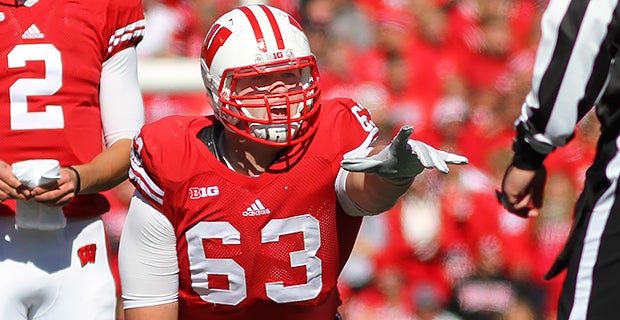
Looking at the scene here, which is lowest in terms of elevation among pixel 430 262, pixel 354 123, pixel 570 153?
pixel 430 262

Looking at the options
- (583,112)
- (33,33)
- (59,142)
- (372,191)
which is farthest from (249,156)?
(583,112)

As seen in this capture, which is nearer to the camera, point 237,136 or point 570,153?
point 237,136

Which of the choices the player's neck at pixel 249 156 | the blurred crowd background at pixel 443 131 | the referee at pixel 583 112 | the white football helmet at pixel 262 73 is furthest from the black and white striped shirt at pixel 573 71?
the blurred crowd background at pixel 443 131

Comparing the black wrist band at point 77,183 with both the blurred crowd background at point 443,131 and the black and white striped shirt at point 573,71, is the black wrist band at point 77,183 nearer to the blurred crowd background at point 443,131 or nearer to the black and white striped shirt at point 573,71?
the black and white striped shirt at point 573,71

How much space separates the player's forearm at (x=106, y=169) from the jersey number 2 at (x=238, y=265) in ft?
1.05

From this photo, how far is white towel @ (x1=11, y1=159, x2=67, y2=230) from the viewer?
8.68 ft

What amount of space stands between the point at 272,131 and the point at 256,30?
0.26 meters

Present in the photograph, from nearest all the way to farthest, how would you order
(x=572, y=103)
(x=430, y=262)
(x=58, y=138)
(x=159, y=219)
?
(x=572, y=103)
(x=159, y=219)
(x=58, y=138)
(x=430, y=262)

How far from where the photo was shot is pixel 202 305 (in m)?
2.68

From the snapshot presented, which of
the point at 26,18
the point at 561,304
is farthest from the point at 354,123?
the point at 26,18

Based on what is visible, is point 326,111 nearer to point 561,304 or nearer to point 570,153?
point 561,304

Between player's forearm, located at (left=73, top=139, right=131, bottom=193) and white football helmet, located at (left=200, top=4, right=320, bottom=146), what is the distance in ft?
1.10

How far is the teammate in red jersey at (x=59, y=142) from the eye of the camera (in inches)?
109

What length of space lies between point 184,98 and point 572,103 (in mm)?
2389
